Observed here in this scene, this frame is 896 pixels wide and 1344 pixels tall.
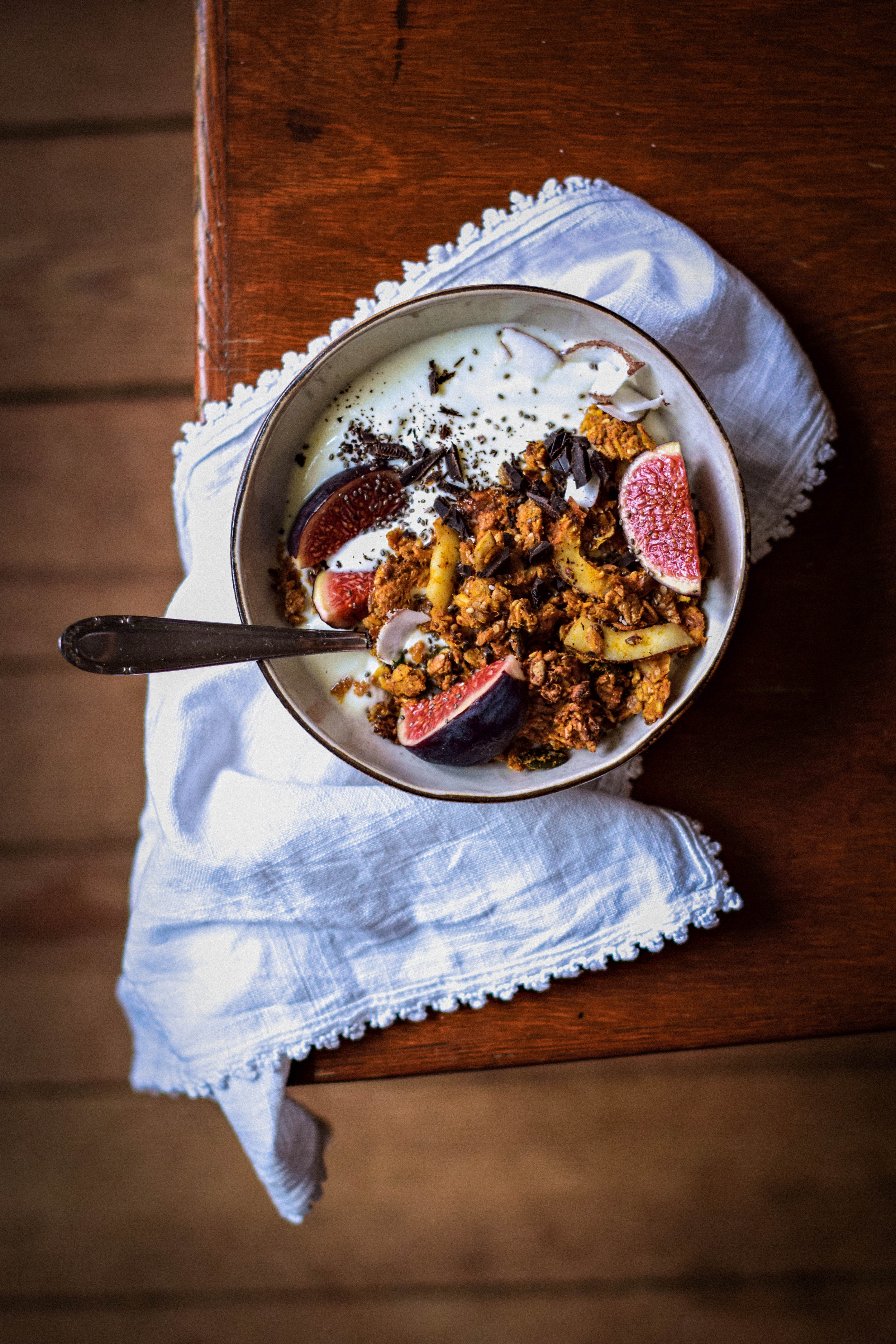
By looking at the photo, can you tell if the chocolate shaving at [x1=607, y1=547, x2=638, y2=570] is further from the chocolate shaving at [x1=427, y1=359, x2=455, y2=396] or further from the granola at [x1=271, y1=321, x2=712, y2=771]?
the chocolate shaving at [x1=427, y1=359, x2=455, y2=396]

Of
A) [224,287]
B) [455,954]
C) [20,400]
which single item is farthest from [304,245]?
[20,400]

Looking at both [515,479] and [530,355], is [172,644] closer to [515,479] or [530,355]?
[515,479]

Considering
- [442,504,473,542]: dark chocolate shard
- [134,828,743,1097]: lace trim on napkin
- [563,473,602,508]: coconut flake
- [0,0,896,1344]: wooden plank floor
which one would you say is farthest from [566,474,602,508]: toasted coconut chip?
[0,0,896,1344]: wooden plank floor

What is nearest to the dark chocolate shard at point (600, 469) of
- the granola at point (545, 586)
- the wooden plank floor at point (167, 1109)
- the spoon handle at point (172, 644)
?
the granola at point (545, 586)

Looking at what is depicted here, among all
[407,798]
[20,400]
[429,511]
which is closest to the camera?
[429,511]

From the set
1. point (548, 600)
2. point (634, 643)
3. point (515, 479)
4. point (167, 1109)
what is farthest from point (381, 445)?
point (167, 1109)

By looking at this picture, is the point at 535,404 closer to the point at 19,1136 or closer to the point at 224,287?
the point at 224,287
